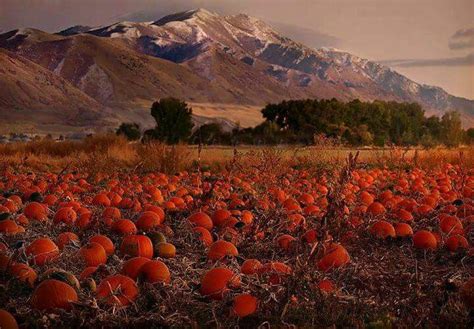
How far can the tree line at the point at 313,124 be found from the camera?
44.0 m

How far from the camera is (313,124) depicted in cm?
5006

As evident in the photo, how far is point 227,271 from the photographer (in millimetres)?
3643

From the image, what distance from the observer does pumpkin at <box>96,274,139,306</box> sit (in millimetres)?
3241

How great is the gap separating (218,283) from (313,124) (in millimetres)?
47028

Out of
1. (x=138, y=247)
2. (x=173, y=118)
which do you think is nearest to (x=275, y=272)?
(x=138, y=247)

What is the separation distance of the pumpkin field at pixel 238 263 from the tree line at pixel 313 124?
31921 mm

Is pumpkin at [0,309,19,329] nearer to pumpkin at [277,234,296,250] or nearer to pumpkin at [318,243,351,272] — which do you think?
pumpkin at [318,243,351,272]

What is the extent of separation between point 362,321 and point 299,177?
7.72 meters

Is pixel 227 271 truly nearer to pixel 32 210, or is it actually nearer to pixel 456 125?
pixel 32 210

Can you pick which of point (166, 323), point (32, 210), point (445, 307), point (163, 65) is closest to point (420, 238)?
point (445, 307)

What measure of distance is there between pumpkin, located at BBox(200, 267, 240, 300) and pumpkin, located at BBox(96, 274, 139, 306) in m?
0.39

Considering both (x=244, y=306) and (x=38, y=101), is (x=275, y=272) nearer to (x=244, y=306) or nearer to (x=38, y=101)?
(x=244, y=306)

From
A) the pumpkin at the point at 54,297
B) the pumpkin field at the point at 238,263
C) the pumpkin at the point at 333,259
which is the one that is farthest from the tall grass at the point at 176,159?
the pumpkin at the point at 54,297

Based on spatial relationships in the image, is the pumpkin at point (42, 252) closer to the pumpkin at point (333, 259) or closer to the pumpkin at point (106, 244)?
the pumpkin at point (106, 244)
